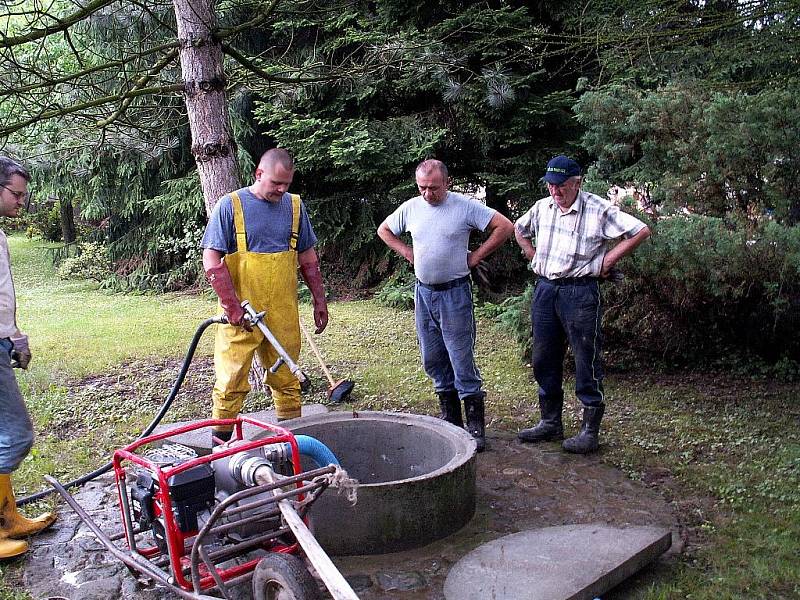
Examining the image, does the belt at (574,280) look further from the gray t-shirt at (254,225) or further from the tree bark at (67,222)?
the tree bark at (67,222)

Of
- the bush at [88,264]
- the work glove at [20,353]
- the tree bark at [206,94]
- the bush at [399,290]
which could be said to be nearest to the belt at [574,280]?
the tree bark at [206,94]

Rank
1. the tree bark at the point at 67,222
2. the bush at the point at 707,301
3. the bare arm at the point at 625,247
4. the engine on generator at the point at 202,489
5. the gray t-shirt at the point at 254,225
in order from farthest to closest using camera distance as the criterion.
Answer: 1. the tree bark at the point at 67,222
2. the bush at the point at 707,301
3. the bare arm at the point at 625,247
4. the gray t-shirt at the point at 254,225
5. the engine on generator at the point at 202,489

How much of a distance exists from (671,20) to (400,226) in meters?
2.69

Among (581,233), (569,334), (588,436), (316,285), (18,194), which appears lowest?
(588,436)

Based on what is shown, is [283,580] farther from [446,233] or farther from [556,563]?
[446,233]

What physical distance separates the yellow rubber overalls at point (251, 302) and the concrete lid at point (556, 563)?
1768 millimetres

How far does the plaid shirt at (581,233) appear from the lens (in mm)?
4855

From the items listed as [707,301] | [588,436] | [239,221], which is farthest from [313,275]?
[707,301]

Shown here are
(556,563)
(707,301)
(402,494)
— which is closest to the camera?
(556,563)

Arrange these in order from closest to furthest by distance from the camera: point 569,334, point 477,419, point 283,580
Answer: point 283,580 < point 569,334 < point 477,419

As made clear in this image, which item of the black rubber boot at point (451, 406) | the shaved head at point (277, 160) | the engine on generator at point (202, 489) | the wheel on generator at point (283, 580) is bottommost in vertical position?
the black rubber boot at point (451, 406)

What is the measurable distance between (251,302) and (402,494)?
1.51 meters

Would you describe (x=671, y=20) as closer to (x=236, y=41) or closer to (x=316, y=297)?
(x=316, y=297)

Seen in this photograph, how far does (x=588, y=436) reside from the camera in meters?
5.09
